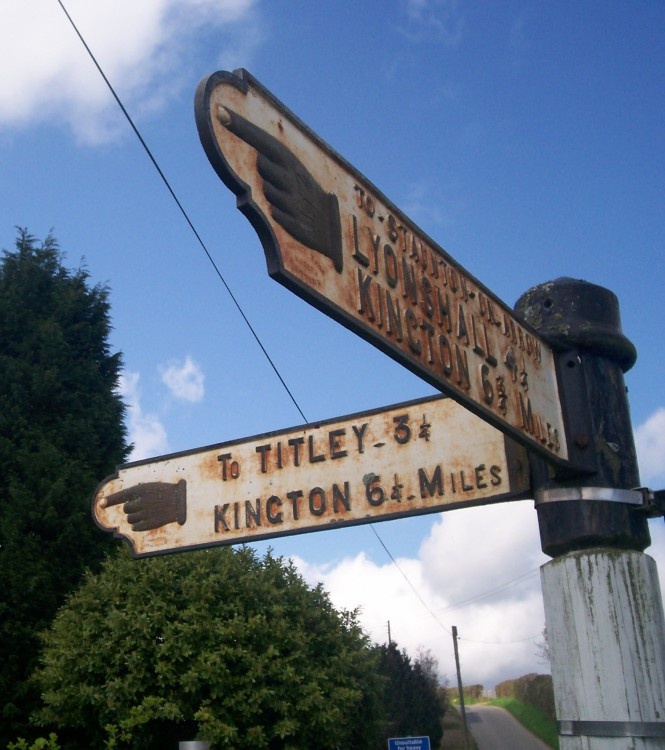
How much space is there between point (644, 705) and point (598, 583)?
350 mm

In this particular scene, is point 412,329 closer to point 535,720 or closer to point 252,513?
point 252,513

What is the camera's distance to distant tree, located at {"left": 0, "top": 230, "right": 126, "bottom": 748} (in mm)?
19188

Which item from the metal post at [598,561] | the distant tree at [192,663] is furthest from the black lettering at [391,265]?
the distant tree at [192,663]

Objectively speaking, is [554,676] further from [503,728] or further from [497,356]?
[503,728]

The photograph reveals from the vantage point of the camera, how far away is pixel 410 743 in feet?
61.9

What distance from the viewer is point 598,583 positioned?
2732mm

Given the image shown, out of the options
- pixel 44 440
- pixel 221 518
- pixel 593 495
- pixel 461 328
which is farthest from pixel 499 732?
pixel 461 328

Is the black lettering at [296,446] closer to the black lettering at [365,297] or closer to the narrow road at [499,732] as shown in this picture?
the black lettering at [365,297]

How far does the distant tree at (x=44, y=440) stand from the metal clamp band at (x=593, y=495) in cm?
1760

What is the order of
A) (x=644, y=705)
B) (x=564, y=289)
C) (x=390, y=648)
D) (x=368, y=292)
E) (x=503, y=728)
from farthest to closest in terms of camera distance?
(x=503, y=728) → (x=390, y=648) → (x=564, y=289) → (x=644, y=705) → (x=368, y=292)

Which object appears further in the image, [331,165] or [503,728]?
[503,728]

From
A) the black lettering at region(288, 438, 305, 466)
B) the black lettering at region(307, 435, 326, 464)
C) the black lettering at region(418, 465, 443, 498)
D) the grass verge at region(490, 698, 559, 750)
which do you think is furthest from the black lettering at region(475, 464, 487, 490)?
the grass verge at region(490, 698, 559, 750)

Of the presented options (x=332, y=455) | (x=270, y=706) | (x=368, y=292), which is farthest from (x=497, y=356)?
(x=270, y=706)

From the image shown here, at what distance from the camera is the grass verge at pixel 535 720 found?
48.1 metres
